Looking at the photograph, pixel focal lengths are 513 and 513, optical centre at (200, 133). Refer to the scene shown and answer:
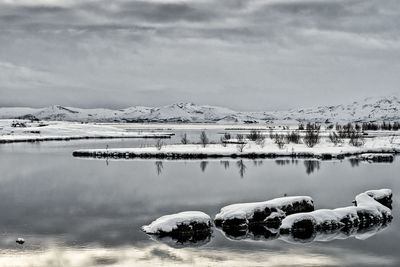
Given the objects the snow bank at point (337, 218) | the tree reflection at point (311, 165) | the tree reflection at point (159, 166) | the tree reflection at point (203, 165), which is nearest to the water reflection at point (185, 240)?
the snow bank at point (337, 218)

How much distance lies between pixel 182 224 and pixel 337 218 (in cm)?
755

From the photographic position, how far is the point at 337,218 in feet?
80.3

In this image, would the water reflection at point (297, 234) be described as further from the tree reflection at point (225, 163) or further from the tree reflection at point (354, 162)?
the tree reflection at point (354, 162)

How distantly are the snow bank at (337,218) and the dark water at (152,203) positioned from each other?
0.96 meters

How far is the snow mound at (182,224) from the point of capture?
22.6m

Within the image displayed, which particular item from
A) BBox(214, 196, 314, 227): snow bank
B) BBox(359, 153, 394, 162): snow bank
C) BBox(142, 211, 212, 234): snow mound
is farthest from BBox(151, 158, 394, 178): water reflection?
BBox(142, 211, 212, 234): snow mound

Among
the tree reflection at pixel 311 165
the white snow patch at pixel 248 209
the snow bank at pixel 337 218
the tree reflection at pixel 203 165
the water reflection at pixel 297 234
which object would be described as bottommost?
the water reflection at pixel 297 234

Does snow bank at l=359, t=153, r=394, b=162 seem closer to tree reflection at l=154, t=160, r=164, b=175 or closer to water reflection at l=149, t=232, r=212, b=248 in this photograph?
tree reflection at l=154, t=160, r=164, b=175

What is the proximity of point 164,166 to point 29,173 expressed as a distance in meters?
13.3

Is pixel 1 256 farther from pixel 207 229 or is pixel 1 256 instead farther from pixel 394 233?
pixel 394 233

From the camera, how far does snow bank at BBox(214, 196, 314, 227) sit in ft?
79.3

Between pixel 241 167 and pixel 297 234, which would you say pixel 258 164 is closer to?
pixel 241 167

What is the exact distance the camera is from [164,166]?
5234 cm

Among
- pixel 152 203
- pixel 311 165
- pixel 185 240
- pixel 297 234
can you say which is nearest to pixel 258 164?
pixel 311 165
